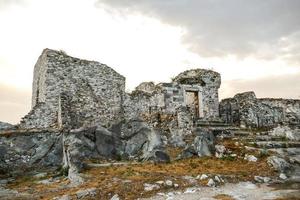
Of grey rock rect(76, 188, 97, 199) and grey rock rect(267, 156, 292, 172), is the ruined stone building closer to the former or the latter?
grey rock rect(267, 156, 292, 172)

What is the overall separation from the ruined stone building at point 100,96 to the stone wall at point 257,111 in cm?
160

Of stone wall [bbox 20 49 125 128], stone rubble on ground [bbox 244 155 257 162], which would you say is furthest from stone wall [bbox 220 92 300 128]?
stone rubble on ground [bbox 244 155 257 162]

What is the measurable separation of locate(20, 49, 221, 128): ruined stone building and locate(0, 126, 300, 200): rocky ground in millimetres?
5129

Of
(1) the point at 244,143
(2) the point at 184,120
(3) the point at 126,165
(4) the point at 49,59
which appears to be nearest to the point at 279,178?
(1) the point at 244,143

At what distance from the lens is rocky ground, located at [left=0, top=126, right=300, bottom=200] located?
1323 cm

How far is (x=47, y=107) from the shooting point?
Result: 23297 mm

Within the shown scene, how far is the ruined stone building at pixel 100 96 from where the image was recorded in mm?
23516

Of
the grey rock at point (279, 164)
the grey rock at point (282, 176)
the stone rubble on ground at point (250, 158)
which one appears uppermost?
the stone rubble on ground at point (250, 158)

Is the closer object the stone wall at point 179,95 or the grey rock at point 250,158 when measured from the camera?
the grey rock at point 250,158

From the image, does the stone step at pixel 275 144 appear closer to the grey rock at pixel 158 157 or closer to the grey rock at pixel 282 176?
the grey rock at pixel 282 176

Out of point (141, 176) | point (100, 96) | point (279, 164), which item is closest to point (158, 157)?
point (141, 176)

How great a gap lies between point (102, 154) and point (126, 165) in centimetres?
255

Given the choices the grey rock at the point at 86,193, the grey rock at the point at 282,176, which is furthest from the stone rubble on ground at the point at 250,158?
the grey rock at the point at 86,193

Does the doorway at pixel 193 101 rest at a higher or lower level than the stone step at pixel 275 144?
higher
